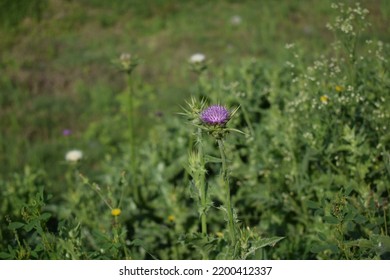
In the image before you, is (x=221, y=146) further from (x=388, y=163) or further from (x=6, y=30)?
(x=6, y=30)

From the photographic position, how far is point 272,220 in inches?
112

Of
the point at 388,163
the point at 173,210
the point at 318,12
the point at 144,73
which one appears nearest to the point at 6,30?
the point at 144,73

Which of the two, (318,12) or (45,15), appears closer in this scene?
(318,12)

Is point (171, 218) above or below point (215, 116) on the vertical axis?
below

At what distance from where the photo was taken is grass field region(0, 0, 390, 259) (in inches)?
84.3

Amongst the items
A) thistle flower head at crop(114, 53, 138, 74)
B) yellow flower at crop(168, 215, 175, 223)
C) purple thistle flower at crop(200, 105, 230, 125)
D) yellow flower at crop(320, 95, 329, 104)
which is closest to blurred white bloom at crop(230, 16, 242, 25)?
thistle flower head at crop(114, 53, 138, 74)

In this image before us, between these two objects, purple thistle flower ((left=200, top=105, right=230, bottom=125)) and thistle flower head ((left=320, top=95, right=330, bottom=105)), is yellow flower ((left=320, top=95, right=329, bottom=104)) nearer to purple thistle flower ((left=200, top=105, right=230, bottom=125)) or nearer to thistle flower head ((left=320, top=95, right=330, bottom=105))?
thistle flower head ((left=320, top=95, right=330, bottom=105))

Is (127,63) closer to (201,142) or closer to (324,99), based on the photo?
(324,99)

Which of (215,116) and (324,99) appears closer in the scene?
(215,116)

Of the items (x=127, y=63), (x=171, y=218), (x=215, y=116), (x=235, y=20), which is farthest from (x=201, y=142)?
(x=235, y=20)

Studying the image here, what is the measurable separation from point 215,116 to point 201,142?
14cm

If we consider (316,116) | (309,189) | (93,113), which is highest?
(316,116)

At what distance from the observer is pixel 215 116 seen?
6.00 feet

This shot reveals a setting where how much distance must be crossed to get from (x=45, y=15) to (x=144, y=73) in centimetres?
250
